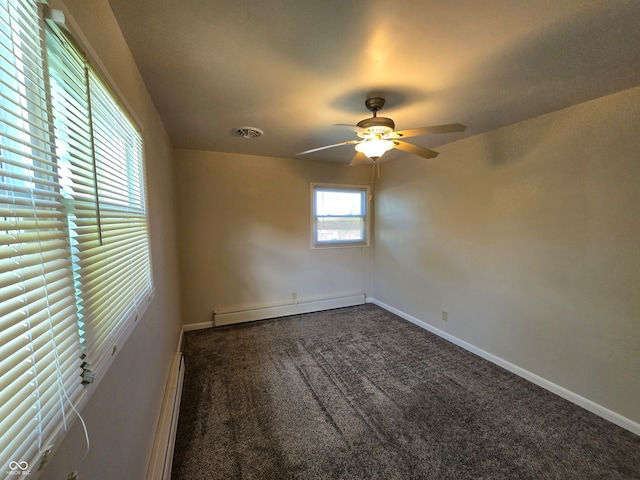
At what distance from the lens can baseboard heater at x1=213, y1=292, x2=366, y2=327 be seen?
3.77 meters

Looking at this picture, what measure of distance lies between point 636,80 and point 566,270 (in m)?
1.40

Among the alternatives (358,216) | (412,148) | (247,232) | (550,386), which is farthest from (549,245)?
(247,232)

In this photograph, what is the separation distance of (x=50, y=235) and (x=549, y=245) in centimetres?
317

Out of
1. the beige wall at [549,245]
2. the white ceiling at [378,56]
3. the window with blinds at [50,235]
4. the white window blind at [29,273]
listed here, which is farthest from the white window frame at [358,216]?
the white window blind at [29,273]

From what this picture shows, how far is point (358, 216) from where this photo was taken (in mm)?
4566

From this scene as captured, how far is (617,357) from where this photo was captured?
2.01m

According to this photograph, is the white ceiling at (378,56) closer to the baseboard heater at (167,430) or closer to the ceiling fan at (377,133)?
the ceiling fan at (377,133)

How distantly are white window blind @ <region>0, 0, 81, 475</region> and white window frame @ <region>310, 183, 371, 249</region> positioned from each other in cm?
354

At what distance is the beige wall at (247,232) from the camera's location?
3.58 metres

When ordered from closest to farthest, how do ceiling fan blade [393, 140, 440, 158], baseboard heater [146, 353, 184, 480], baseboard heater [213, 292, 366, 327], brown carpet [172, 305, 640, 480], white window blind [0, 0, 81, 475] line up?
1. white window blind [0, 0, 81, 475]
2. baseboard heater [146, 353, 184, 480]
3. brown carpet [172, 305, 640, 480]
4. ceiling fan blade [393, 140, 440, 158]
5. baseboard heater [213, 292, 366, 327]

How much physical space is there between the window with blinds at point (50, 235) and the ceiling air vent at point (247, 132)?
1.61 metres

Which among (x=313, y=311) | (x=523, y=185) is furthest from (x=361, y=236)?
(x=523, y=185)

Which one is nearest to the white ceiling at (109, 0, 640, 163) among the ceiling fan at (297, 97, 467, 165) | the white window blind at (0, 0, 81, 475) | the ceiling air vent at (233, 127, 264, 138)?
the ceiling fan at (297, 97, 467, 165)

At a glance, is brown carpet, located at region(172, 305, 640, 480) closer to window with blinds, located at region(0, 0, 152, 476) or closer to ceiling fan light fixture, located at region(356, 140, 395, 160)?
window with blinds, located at region(0, 0, 152, 476)
